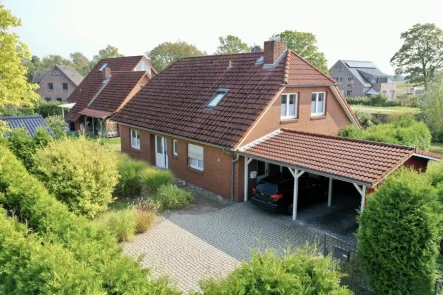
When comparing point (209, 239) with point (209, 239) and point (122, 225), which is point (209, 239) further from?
point (122, 225)

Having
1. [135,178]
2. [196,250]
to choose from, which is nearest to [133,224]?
[196,250]

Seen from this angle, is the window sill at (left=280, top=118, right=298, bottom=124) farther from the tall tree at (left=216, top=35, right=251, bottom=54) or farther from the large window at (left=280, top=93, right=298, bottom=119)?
the tall tree at (left=216, top=35, right=251, bottom=54)

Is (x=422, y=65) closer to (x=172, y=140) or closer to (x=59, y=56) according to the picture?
(x=172, y=140)

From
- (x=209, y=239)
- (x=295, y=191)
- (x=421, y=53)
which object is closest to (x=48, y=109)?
(x=209, y=239)

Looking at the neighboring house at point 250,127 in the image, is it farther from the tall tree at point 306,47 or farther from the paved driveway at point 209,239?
the tall tree at point 306,47

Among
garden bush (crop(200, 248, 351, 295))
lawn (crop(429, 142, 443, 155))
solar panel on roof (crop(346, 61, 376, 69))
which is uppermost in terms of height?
solar panel on roof (crop(346, 61, 376, 69))

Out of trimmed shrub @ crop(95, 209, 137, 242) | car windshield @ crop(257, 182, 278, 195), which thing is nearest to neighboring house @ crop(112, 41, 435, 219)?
car windshield @ crop(257, 182, 278, 195)
